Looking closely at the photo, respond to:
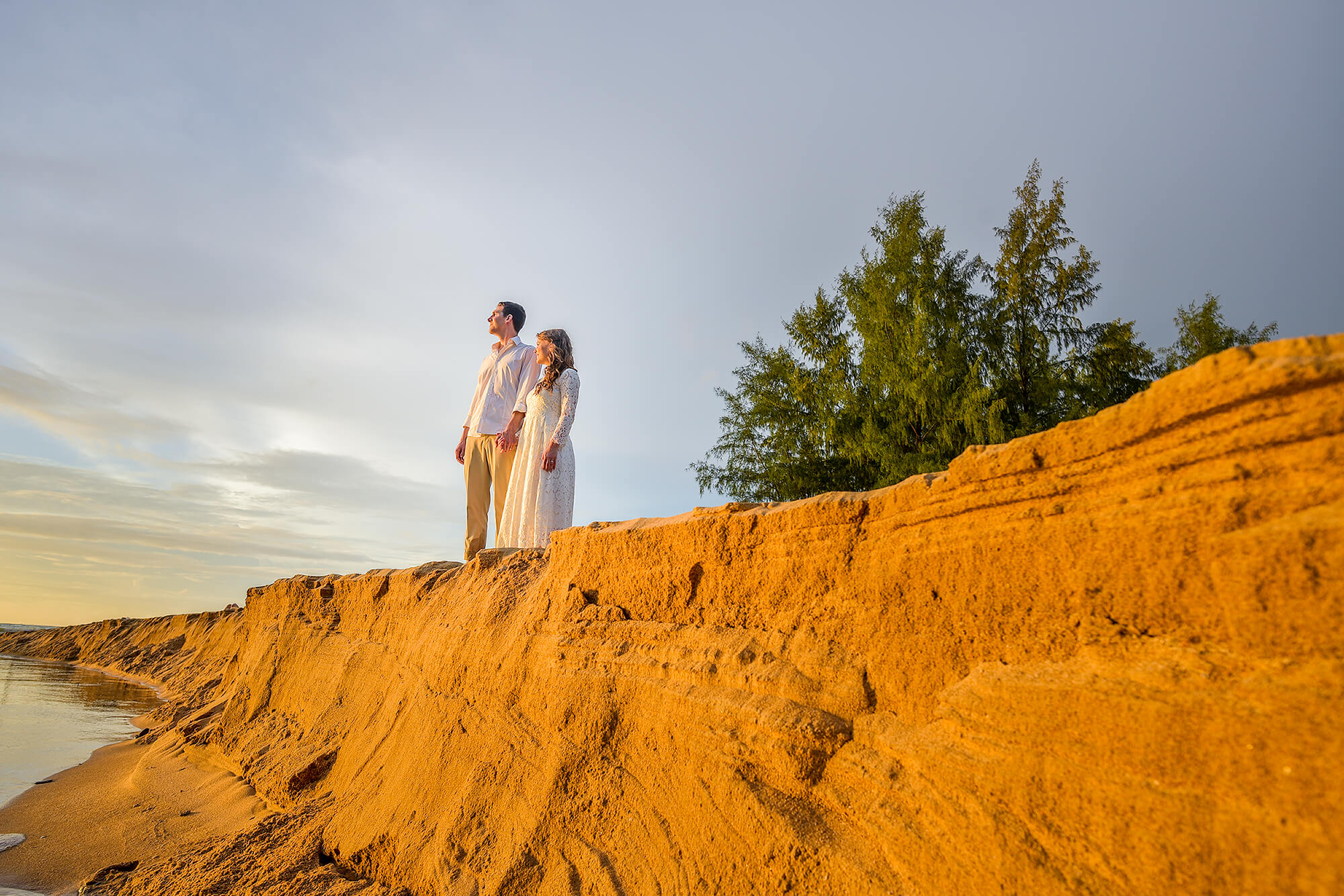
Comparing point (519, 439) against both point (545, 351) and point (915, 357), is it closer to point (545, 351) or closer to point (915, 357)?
point (545, 351)

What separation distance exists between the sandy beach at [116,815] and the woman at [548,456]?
2.68 meters

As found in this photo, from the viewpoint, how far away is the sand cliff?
53.3 inches

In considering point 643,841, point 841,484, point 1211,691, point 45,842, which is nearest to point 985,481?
point 1211,691

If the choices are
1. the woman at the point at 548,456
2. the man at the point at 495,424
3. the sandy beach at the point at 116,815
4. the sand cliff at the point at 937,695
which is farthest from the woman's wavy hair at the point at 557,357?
the sandy beach at the point at 116,815

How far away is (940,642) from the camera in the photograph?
6.47 ft

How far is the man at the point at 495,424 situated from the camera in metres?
6.55

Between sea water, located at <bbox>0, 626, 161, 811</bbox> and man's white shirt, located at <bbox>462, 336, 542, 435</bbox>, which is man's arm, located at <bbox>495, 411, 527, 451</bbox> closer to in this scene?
man's white shirt, located at <bbox>462, 336, 542, 435</bbox>

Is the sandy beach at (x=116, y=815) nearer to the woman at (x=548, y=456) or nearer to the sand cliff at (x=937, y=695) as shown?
the sand cliff at (x=937, y=695)

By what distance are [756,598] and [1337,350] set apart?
174cm

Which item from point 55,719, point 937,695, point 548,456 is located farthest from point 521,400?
point 55,719

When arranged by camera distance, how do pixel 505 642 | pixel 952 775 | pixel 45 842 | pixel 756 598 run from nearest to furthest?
pixel 952 775
pixel 756 598
pixel 505 642
pixel 45 842

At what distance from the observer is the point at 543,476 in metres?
5.93

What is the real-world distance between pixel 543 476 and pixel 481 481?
1.17 m

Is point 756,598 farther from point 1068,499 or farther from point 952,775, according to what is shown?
point 1068,499
